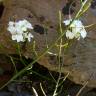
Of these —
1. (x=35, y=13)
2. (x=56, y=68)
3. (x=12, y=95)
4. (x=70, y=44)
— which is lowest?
(x=12, y=95)

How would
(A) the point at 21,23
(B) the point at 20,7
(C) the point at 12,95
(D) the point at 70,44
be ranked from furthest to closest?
(C) the point at 12,95
(B) the point at 20,7
(D) the point at 70,44
(A) the point at 21,23

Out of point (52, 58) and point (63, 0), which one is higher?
point (63, 0)

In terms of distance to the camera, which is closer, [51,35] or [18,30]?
[18,30]

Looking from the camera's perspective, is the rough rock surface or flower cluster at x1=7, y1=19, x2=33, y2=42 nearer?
flower cluster at x1=7, y1=19, x2=33, y2=42

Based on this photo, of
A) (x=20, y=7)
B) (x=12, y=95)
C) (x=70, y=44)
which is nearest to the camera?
(x=70, y=44)

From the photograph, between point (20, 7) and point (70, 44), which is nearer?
point (70, 44)

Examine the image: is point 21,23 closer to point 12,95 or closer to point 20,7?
point 20,7

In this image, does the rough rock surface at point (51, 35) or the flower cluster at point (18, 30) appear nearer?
the flower cluster at point (18, 30)

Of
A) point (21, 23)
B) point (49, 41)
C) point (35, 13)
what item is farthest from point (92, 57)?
point (21, 23)
